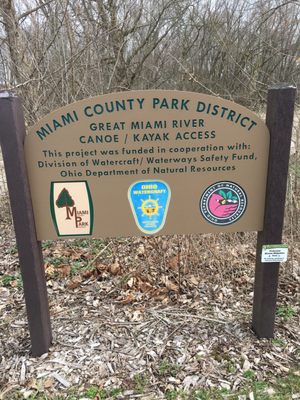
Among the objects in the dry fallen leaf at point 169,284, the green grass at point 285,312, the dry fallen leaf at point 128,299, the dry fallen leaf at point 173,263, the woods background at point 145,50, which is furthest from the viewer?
the woods background at point 145,50

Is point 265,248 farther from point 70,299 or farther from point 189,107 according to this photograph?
point 70,299

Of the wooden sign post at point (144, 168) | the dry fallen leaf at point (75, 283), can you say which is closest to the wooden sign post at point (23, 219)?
the wooden sign post at point (144, 168)

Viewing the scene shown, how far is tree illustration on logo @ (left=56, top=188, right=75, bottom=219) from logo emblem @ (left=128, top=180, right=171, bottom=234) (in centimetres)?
34

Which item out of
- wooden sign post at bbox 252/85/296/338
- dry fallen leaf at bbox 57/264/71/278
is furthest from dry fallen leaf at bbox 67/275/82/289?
wooden sign post at bbox 252/85/296/338

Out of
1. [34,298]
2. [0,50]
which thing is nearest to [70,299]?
[34,298]

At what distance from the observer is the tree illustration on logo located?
1.97m

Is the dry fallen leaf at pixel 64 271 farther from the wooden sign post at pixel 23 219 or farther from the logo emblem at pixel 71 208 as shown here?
the logo emblem at pixel 71 208

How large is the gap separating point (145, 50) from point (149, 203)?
7.37m

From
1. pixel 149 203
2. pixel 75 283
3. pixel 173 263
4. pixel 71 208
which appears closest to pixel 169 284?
pixel 173 263

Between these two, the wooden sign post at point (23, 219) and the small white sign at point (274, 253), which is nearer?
the wooden sign post at point (23, 219)

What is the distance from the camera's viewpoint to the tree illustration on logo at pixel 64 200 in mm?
1973

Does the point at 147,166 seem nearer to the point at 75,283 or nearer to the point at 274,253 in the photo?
the point at 274,253

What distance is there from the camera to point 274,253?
2102 mm

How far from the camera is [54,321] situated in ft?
8.58
